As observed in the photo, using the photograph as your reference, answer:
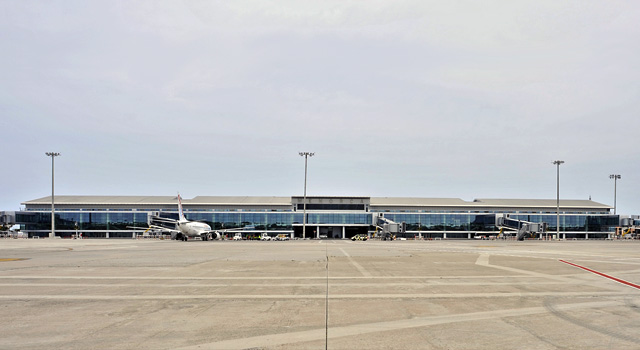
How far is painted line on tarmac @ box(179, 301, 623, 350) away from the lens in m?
8.47

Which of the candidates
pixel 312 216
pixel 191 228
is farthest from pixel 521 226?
pixel 191 228

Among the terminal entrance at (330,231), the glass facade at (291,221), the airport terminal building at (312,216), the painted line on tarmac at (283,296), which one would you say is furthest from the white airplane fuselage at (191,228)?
the painted line on tarmac at (283,296)

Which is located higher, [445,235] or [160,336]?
[160,336]

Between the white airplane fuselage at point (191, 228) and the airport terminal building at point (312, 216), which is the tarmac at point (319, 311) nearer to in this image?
the white airplane fuselage at point (191, 228)

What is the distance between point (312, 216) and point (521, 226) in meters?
65.9

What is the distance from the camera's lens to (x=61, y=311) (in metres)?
11.8

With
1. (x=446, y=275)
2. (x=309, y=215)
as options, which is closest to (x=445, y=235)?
(x=309, y=215)

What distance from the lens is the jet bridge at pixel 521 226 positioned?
343 feet

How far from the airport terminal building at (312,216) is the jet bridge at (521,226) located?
20.8m

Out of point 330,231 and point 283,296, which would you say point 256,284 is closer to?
point 283,296

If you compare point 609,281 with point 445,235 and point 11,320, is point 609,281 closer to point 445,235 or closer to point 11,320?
point 11,320

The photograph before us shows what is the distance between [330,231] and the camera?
507 ft

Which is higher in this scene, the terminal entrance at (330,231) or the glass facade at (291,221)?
the glass facade at (291,221)

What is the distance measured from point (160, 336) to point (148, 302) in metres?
4.60
